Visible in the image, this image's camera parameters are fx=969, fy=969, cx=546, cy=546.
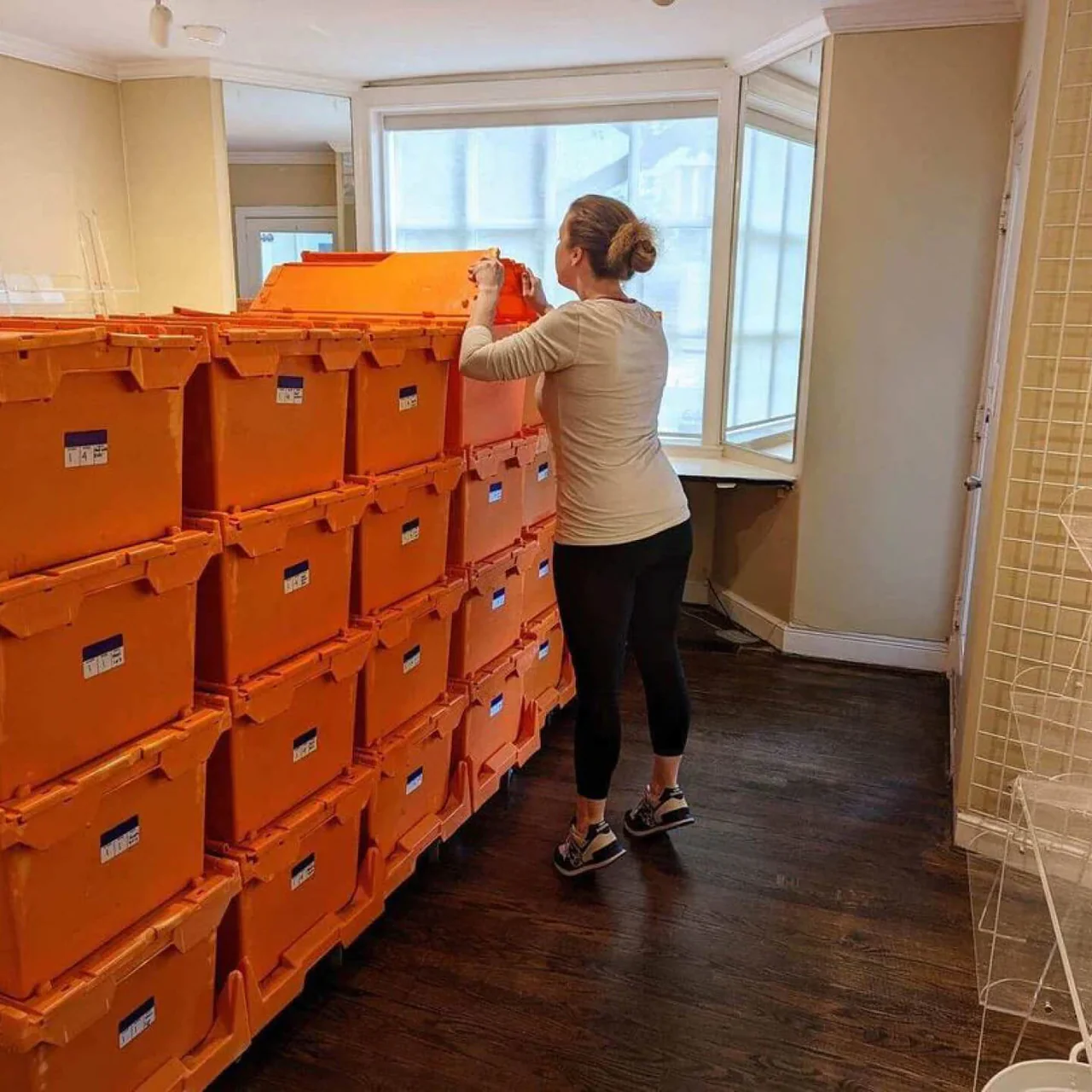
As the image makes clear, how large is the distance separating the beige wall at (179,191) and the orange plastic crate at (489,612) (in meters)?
2.43

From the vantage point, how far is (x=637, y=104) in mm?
4203

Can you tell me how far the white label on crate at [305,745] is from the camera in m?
1.84

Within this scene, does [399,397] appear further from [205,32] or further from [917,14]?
[917,14]

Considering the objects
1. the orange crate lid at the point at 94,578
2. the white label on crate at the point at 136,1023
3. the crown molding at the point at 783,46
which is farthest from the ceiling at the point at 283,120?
the white label on crate at the point at 136,1023

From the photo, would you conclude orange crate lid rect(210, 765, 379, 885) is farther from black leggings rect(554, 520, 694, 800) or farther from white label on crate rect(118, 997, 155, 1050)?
black leggings rect(554, 520, 694, 800)

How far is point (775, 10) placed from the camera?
326 centimetres

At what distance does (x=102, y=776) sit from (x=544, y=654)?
1.78 meters

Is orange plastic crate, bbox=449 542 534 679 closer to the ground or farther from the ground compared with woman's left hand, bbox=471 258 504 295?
closer to the ground

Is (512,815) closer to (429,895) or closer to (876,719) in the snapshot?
(429,895)

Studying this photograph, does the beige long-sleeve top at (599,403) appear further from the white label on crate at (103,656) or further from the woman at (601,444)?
the white label on crate at (103,656)

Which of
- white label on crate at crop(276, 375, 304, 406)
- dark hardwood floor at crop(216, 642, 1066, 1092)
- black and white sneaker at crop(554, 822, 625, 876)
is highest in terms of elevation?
white label on crate at crop(276, 375, 304, 406)

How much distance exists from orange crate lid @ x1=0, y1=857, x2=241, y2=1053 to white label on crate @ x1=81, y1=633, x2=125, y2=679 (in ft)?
1.35

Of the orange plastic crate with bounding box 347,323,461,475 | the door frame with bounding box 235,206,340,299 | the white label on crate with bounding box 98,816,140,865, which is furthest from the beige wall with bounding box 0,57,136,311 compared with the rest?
the white label on crate with bounding box 98,816,140,865

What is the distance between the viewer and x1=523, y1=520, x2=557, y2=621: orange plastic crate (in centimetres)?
283
